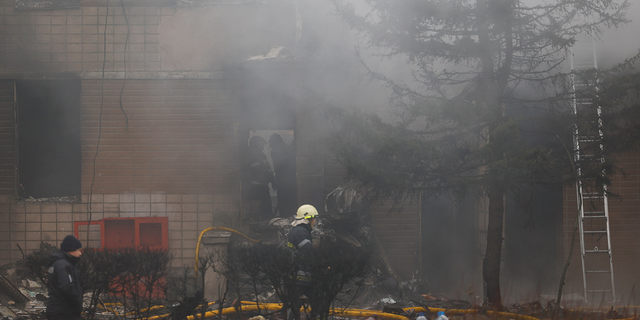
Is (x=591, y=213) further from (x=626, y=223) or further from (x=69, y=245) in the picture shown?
(x=69, y=245)

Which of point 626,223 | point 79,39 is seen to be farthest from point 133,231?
point 626,223

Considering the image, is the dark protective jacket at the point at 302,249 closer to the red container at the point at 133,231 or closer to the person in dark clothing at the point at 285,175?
the person in dark clothing at the point at 285,175

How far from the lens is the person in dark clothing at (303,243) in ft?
13.1

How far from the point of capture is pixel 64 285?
3791 mm

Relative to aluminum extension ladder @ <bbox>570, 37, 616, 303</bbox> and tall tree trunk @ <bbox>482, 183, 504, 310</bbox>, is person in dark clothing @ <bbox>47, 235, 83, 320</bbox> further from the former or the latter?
aluminum extension ladder @ <bbox>570, 37, 616, 303</bbox>

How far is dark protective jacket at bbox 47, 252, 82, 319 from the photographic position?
150 inches

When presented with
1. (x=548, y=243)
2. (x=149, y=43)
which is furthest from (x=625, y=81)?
(x=149, y=43)

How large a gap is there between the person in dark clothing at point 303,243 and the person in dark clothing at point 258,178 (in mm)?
3062

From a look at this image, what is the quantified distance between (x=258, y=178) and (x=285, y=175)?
506mm

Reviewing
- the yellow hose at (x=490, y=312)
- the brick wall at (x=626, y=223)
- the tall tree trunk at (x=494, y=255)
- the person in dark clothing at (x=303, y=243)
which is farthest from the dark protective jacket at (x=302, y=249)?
the brick wall at (x=626, y=223)

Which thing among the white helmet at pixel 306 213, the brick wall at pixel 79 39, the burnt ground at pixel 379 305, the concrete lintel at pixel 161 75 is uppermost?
the brick wall at pixel 79 39

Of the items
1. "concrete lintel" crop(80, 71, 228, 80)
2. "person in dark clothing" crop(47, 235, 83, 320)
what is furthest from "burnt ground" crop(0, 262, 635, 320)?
"concrete lintel" crop(80, 71, 228, 80)

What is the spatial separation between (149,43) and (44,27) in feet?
6.26

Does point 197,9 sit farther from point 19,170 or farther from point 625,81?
point 625,81
